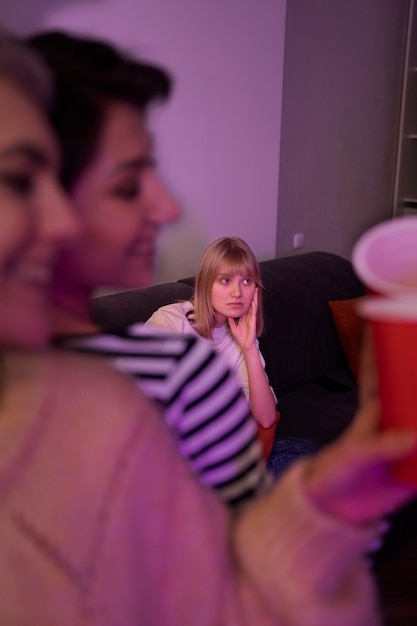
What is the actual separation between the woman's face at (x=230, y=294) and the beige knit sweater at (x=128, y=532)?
1.78 metres

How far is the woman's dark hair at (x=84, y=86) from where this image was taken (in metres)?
0.61

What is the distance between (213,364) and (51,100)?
26 centimetres

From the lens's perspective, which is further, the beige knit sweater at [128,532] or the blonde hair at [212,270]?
the blonde hair at [212,270]

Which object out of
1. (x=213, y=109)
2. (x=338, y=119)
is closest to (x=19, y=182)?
(x=213, y=109)

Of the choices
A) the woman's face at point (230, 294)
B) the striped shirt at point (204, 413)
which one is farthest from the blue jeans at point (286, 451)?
the striped shirt at point (204, 413)

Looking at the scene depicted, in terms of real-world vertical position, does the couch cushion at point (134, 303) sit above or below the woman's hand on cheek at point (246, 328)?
above

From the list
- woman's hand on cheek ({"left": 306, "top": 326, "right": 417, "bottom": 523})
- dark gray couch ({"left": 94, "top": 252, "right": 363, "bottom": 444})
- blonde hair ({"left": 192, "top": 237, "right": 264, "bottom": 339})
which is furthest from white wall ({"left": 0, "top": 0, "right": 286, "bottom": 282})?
woman's hand on cheek ({"left": 306, "top": 326, "right": 417, "bottom": 523})

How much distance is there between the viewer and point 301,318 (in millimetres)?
3006

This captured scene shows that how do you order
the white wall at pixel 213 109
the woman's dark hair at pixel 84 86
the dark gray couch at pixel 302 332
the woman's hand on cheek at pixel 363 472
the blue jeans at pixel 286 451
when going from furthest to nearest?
the white wall at pixel 213 109 < the dark gray couch at pixel 302 332 < the blue jeans at pixel 286 451 < the woman's dark hair at pixel 84 86 < the woman's hand on cheek at pixel 363 472

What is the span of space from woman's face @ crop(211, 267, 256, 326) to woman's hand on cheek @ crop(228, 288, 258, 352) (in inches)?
1.1

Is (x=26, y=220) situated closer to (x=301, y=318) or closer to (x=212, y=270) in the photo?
(x=212, y=270)

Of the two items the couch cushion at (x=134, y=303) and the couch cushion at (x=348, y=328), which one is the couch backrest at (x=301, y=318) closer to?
the couch cushion at (x=348, y=328)

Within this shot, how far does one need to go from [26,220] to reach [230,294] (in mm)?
1838

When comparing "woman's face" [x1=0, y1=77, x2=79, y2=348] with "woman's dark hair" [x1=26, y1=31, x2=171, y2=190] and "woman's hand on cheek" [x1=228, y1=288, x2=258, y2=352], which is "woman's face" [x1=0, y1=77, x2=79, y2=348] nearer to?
"woman's dark hair" [x1=26, y1=31, x2=171, y2=190]
